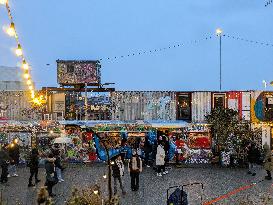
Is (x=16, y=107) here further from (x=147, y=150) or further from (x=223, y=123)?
(x=223, y=123)

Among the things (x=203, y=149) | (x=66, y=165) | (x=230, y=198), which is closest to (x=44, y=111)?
(x=66, y=165)

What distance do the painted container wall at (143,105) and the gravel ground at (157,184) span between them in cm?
472

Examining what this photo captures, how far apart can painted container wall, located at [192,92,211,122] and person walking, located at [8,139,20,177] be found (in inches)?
407

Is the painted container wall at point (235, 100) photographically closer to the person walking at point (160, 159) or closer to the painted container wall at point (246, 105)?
the painted container wall at point (246, 105)

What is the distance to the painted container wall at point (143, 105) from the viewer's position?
30969 millimetres

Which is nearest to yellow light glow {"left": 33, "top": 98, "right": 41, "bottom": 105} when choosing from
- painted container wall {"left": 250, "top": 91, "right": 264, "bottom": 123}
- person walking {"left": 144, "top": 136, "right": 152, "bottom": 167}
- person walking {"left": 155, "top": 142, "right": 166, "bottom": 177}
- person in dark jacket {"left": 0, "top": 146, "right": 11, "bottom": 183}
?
person walking {"left": 144, "top": 136, "right": 152, "bottom": 167}

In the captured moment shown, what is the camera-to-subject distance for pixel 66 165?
27.3m

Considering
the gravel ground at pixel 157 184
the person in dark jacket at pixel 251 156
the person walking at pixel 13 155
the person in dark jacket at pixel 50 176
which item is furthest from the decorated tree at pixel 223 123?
the person in dark jacket at pixel 50 176

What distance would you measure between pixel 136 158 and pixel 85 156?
385 inches

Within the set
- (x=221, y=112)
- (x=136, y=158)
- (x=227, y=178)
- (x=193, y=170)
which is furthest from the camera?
(x=221, y=112)

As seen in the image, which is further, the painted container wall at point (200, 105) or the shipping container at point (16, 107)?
the shipping container at point (16, 107)

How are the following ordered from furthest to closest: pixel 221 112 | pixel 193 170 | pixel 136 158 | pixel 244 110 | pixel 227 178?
1. pixel 244 110
2. pixel 221 112
3. pixel 193 170
4. pixel 227 178
5. pixel 136 158

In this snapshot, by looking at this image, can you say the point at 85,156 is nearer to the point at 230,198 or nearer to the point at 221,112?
the point at 221,112

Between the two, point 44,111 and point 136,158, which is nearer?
point 136,158
